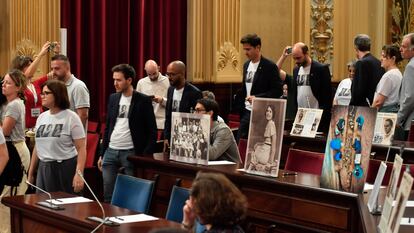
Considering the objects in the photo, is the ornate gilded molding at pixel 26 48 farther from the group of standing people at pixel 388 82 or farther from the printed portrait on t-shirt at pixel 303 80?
the group of standing people at pixel 388 82

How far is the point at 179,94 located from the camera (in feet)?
23.9

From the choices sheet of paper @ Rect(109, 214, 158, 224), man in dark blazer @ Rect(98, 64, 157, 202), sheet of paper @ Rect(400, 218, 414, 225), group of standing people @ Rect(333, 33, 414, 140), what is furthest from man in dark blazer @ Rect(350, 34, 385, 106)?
sheet of paper @ Rect(400, 218, 414, 225)

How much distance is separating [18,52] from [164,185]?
349 cm

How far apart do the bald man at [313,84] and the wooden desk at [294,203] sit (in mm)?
2772

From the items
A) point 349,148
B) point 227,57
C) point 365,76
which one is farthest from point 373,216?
point 227,57

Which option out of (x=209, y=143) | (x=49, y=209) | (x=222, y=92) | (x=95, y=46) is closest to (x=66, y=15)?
(x=95, y=46)

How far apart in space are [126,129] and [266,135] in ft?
5.72

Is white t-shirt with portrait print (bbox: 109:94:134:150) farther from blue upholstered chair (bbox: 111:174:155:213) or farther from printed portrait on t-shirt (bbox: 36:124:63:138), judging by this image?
blue upholstered chair (bbox: 111:174:155:213)

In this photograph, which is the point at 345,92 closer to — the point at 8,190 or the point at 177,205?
the point at 8,190

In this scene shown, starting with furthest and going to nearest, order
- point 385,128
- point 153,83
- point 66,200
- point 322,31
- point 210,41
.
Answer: point 322,31
point 210,41
point 153,83
point 385,128
point 66,200

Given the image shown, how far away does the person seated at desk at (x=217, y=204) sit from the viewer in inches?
123

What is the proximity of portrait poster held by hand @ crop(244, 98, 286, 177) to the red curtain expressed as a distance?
194 inches

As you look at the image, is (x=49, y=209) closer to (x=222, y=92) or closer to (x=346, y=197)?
(x=346, y=197)

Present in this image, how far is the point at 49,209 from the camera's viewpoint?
4672mm
